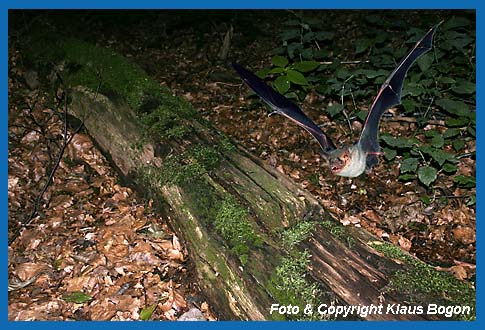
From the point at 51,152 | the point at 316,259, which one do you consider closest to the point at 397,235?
the point at 316,259

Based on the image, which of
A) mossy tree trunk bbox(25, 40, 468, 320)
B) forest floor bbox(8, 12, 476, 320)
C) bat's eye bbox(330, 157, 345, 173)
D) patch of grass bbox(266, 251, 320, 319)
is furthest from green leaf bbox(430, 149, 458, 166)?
patch of grass bbox(266, 251, 320, 319)

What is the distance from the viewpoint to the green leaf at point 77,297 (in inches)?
146

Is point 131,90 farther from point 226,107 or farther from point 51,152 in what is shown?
point 226,107

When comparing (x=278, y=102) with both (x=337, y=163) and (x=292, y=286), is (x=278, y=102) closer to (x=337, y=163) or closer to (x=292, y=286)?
(x=337, y=163)

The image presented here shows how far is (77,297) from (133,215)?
1.03 meters

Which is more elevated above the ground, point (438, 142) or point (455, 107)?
point (455, 107)

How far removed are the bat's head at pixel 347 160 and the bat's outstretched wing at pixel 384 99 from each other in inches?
2.9

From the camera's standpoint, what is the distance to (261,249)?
126 inches

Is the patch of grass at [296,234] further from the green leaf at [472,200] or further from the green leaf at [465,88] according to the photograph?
the green leaf at [465,88]

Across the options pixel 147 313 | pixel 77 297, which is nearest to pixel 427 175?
pixel 147 313

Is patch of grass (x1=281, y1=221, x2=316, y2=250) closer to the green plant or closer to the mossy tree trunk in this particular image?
the mossy tree trunk

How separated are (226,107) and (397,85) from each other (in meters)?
3.68

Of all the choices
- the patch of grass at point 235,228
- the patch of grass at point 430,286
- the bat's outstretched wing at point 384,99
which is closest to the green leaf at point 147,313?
the patch of grass at point 235,228

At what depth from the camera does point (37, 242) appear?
447 cm
